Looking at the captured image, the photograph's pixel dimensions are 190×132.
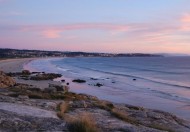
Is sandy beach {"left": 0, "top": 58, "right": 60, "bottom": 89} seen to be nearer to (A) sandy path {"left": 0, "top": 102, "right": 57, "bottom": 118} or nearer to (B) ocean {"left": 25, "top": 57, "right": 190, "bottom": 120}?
(B) ocean {"left": 25, "top": 57, "right": 190, "bottom": 120}

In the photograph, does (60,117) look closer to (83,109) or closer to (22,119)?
(22,119)

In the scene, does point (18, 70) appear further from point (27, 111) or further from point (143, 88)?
point (27, 111)

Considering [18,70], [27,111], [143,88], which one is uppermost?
[27,111]

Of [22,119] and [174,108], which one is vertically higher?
[22,119]

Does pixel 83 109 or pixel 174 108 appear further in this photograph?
pixel 174 108

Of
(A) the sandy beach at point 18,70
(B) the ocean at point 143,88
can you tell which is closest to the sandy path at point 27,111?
(B) the ocean at point 143,88

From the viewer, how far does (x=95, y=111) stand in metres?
14.3

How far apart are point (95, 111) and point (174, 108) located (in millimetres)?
16104

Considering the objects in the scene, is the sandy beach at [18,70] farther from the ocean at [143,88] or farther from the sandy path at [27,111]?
the sandy path at [27,111]

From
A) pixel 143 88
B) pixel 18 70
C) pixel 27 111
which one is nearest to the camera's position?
pixel 27 111

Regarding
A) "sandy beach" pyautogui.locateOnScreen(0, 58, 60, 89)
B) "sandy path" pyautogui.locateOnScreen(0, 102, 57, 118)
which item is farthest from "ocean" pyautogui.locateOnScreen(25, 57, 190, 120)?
"sandy path" pyautogui.locateOnScreen(0, 102, 57, 118)

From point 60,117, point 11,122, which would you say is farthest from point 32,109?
point 11,122

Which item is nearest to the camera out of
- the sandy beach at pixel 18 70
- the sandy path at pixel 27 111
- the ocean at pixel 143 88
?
the sandy path at pixel 27 111

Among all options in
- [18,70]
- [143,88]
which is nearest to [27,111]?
[143,88]
